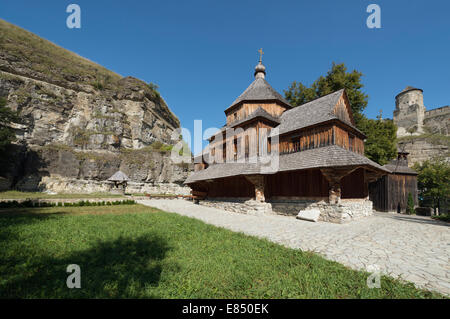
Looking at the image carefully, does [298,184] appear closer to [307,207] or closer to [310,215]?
[307,207]

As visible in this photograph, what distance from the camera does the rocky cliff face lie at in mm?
26656

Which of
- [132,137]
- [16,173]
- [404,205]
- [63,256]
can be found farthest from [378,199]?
[16,173]

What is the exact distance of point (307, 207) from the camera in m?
11.5

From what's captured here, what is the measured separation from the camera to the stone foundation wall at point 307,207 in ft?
33.7

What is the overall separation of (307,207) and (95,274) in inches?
441

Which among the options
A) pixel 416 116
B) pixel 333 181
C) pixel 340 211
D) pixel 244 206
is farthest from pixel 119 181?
pixel 416 116

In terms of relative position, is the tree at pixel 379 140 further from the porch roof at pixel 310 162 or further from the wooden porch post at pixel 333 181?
the wooden porch post at pixel 333 181

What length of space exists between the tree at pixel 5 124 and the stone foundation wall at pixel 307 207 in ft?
96.5

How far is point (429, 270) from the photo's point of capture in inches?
163

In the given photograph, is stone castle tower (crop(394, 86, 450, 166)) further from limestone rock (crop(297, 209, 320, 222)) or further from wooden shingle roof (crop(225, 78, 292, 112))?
limestone rock (crop(297, 209, 320, 222))

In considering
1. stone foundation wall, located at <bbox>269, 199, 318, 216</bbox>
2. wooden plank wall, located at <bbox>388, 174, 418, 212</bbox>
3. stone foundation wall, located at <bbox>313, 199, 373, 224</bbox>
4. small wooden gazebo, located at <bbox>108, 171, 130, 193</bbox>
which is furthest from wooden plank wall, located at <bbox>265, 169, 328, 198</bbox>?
small wooden gazebo, located at <bbox>108, 171, 130, 193</bbox>

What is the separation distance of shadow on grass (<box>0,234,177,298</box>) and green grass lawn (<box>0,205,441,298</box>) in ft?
0.04

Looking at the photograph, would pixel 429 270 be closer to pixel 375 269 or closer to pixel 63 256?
pixel 375 269
